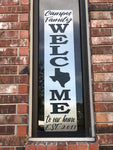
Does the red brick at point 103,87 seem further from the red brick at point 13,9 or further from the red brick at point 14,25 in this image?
the red brick at point 13,9

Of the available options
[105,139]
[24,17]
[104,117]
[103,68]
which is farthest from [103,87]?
[24,17]

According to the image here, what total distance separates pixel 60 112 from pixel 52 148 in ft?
1.22

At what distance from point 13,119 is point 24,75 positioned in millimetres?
473

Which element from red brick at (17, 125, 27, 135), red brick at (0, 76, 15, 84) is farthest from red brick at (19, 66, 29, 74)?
red brick at (17, 125, 27, 135)

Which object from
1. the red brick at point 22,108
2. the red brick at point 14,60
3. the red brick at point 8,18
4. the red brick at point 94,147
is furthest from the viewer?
the red brick at point 8,18

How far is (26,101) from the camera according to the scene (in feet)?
5.63

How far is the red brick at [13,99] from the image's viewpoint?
172cm

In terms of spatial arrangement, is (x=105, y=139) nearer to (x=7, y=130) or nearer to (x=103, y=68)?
(x=103, y=68)

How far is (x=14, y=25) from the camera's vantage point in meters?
1.89

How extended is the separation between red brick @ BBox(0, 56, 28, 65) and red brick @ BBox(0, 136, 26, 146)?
2.54 ft

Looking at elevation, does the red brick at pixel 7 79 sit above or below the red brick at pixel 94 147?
above

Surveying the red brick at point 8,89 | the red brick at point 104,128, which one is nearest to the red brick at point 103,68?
the red brick at point 104,128

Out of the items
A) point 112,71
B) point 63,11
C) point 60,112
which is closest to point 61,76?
point 60,112

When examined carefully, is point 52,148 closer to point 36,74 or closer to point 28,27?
point 36,74
